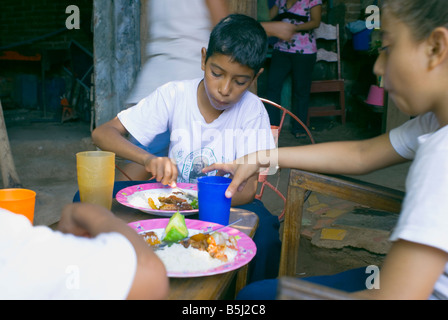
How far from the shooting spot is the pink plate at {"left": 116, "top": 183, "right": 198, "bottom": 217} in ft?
4.59

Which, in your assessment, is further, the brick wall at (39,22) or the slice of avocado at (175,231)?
the brick wall at (39,22)

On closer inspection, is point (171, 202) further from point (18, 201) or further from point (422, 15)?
point (422, 15)

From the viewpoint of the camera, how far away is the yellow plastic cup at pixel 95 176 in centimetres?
133

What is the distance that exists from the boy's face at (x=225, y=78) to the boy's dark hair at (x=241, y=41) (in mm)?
25

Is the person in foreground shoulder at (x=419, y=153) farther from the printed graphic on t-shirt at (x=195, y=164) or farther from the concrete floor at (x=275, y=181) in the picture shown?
the concrete floor at (x=275, y=181)

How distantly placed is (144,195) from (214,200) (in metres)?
0.38

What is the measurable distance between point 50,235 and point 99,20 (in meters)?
3.72

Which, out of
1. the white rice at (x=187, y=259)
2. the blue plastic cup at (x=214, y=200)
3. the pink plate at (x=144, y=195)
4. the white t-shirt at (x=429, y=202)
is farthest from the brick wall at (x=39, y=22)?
the white t-shirt at (x=429, y=202)

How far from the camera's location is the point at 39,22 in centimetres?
780

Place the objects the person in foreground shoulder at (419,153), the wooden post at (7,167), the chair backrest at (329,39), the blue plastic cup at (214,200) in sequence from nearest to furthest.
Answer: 1. the person in foreground shoulder at (419,153)
2. the blue plastic cup at (214,200)
3. the wooden post at (7,167)
4. the chair backrest at (329,39)

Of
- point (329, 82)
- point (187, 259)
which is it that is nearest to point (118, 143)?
point (187, 259)

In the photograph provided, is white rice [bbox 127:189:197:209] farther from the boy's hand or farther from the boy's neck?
the boy's neck

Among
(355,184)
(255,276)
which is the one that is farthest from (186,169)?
(355,184)

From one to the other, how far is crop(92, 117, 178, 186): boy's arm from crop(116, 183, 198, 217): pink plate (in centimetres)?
6
